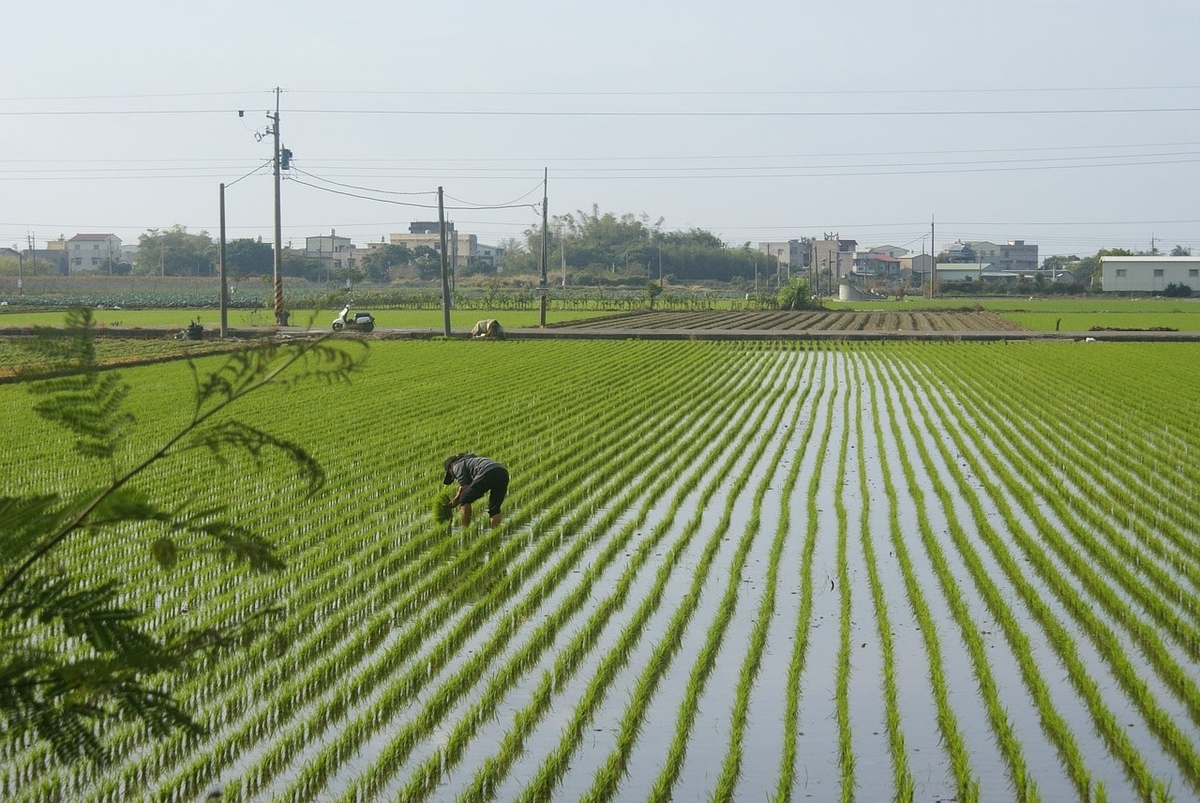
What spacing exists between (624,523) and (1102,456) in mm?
5959

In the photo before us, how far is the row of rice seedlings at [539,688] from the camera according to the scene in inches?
211

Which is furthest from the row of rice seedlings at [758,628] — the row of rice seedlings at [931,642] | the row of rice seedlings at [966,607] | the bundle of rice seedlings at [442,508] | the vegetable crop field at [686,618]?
the bundle of rice seedlings at [442,508]

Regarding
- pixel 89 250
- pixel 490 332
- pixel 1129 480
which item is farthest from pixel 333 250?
pixel 1129 480

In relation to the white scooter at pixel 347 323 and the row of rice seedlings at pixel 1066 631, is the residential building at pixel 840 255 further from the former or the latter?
the row of rice seedlings at pixel 1066 631

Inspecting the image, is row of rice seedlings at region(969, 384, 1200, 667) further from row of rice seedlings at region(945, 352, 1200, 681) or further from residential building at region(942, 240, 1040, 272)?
residential building at region(942, 240, 1040, 272)

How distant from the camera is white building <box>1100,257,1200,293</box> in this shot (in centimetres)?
7344

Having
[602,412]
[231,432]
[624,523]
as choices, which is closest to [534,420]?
[602,412]

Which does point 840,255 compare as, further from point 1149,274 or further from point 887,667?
point 887,667

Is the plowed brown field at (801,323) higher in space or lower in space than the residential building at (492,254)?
lower

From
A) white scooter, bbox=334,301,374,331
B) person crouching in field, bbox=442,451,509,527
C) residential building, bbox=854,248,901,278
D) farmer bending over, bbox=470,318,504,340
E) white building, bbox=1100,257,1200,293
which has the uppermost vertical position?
residential building, bbox=854,248,901,278

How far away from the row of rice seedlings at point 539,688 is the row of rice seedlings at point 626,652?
0.50 ft

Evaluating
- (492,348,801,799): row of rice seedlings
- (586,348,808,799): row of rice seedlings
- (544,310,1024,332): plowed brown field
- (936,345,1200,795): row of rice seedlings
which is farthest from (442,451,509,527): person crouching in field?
(544,310,1024,332): plowed brown field

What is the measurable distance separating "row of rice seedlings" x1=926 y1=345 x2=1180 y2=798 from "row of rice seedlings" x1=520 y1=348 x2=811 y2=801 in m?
1.99

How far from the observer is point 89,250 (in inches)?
4530
